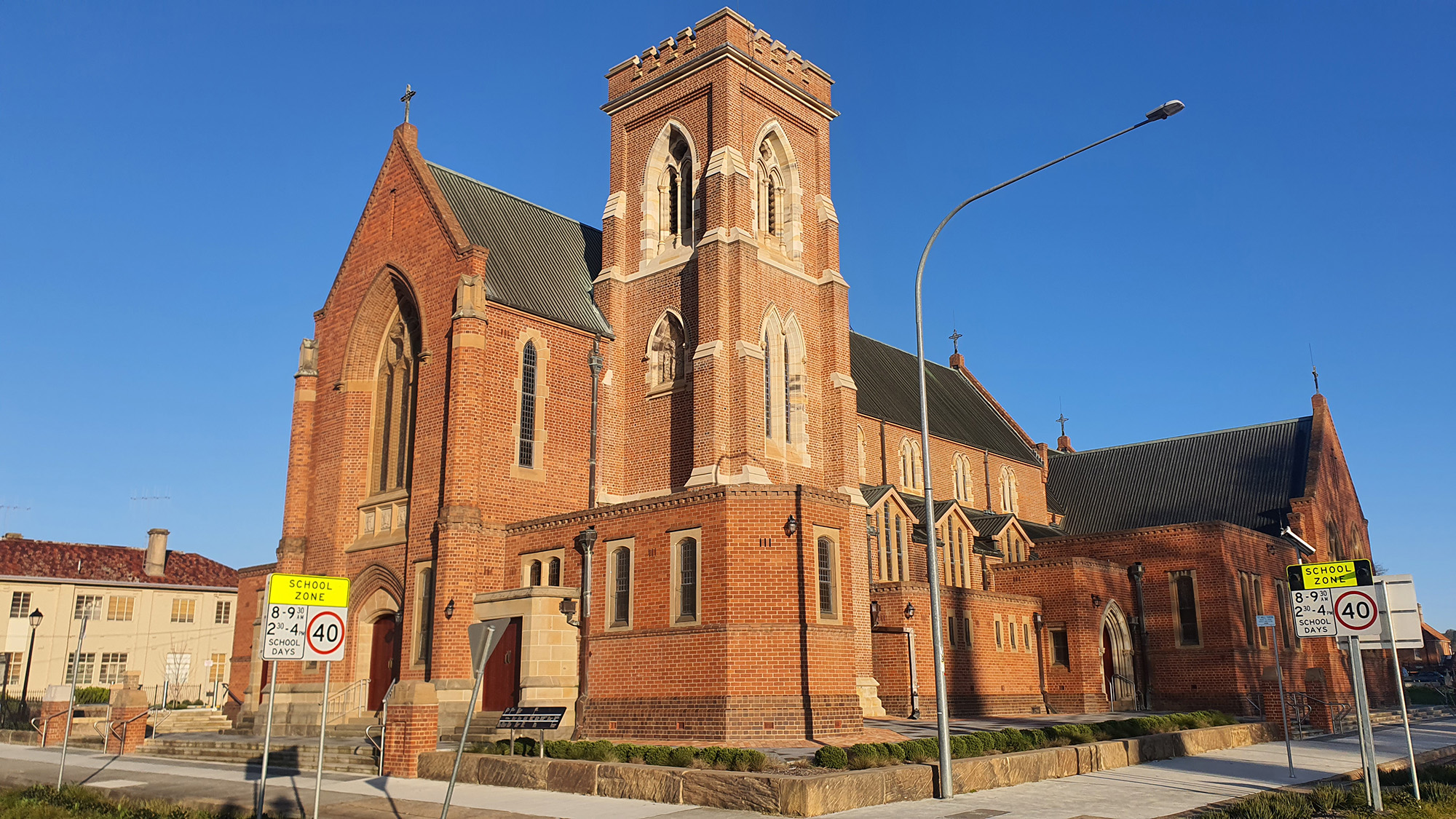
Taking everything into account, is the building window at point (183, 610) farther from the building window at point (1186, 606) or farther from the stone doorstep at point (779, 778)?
the building window at point (1186, 606)

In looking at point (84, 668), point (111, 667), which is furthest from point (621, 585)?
point (84, 668)

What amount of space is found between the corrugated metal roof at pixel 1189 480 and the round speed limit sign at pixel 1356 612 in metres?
30.9

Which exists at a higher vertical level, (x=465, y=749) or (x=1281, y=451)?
(x=1281, y=451)

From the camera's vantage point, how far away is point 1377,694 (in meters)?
46.6

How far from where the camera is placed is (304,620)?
12602 mm

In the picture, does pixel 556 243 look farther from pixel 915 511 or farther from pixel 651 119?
pixel 915 511

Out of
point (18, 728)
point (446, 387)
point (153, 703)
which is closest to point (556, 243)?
point (446, 387)

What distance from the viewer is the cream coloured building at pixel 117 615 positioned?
47406 mm

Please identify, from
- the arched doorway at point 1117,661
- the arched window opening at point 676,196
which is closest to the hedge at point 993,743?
the arched doorway at point 1117,661

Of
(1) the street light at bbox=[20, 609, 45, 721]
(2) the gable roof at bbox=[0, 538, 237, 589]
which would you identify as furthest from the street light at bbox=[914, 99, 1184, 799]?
(2) the gable roof at bbox=[0, 538, 237, 589]

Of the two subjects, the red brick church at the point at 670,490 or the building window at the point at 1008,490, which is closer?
the red brick church at the point at 670,490

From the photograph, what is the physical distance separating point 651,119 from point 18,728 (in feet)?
85.3

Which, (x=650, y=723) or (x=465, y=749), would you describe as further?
→ (x=650, y=723)

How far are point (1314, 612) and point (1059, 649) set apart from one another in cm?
2255
